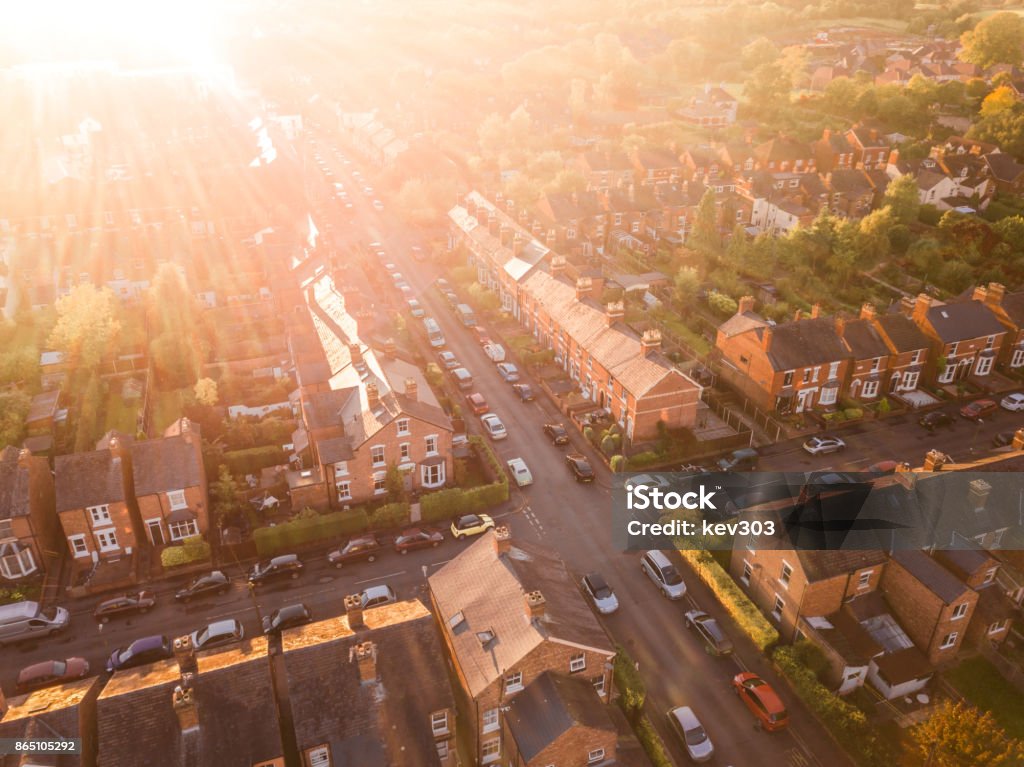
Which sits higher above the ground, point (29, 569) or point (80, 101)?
point (80, 101)

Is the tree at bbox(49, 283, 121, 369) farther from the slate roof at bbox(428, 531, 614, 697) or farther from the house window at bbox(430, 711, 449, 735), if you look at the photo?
the house window at bbox(430, 711, 449, 735)

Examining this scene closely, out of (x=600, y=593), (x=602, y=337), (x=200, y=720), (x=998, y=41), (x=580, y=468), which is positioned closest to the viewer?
(x=200, y=720)

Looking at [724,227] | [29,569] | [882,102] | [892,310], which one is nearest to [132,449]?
[29,569]

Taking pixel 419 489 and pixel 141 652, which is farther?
pixel 419 489

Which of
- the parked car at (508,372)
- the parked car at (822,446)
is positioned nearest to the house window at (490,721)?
the parked car at (822,446)

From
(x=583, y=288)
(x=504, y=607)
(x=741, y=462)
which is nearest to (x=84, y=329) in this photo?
(x=583, y=288)

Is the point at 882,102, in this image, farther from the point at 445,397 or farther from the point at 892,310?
the point at 445,397

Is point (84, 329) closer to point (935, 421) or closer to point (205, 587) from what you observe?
point (205, 587)

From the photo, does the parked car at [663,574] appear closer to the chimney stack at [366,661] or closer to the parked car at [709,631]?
the parked car at [709,631]
